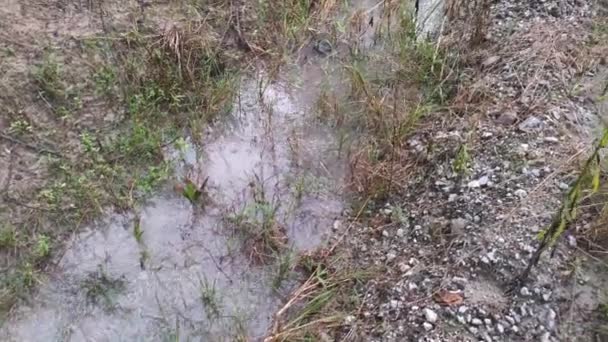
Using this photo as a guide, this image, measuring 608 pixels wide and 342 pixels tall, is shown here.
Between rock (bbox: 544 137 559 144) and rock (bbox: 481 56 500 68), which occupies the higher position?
rock (bbox: 481 56 500 68)

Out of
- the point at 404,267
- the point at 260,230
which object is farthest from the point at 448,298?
the point at 260,230

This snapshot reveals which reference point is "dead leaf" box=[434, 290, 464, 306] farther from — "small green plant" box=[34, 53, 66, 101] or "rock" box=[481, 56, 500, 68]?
"small green plant" box=[34, 53, 66, 101]

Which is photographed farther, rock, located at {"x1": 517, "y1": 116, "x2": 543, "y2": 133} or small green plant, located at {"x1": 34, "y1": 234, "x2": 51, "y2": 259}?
rock, located at {"x1": 517, "y1": 116, "x2": 543, "y2": 133}

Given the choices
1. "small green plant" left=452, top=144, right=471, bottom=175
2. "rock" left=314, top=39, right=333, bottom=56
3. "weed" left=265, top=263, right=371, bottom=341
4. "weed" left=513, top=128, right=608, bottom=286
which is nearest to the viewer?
"weed" left=513, top=128, right=608, bottom=286

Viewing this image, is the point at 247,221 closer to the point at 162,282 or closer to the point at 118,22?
the point at 162,282

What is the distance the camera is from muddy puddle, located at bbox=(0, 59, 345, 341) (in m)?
2.51

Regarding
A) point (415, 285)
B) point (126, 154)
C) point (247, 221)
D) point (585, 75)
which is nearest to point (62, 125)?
point (126, 154)

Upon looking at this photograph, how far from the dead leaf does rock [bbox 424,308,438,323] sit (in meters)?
0.06

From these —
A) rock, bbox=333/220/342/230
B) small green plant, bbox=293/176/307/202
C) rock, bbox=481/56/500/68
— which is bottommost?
rock, bbox=333/220/342/230

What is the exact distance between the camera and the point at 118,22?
3.48 metres

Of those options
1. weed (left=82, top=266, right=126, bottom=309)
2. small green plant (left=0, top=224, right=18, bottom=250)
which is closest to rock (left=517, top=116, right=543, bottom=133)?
weed (left=82, top=266, right=126, bottom=309)

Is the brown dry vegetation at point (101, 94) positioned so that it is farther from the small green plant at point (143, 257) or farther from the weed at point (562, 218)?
the weed at point (562, 218)

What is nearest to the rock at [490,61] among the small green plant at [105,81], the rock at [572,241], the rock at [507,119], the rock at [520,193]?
the rock at [507,119]

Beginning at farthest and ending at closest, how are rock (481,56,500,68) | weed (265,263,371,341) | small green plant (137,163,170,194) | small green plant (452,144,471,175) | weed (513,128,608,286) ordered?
rock (481,56,500,68), small green plant (137,163,170,194), small green plant (452,144,471,175), weed (265,263,371,341), weed (513,128,608,286)
